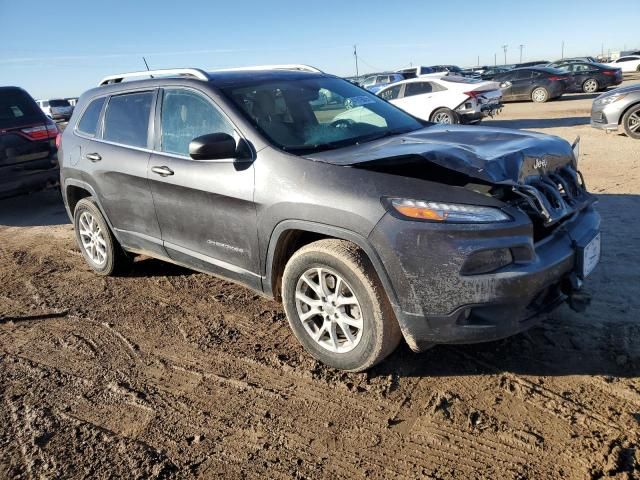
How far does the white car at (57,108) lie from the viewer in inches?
1299

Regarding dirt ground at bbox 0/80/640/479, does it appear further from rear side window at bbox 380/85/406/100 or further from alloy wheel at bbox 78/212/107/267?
rear side window at bbox 380/85/406/100

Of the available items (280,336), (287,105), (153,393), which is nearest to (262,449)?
(153,393)

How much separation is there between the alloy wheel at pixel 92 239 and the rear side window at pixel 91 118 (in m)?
0.80

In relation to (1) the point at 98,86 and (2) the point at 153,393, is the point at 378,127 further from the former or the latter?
(1) the point at 98,86

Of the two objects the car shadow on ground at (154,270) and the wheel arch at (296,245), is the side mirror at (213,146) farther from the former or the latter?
the car shadow on ground at (154,270)

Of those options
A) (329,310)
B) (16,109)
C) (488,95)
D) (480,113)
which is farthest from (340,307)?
(488,95)

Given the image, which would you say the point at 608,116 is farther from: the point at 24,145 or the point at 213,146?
the point at 24,145

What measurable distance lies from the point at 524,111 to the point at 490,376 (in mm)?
18768

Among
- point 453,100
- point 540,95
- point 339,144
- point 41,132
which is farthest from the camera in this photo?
point 540,95

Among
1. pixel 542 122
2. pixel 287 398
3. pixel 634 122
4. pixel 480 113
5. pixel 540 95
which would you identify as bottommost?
pixel 542 122

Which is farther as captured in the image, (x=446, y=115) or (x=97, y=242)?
(x=446, y=115)

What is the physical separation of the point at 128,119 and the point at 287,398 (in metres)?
2.80

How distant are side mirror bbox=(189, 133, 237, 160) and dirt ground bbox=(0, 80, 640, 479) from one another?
1346mm

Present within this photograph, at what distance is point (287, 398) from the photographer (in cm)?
302
